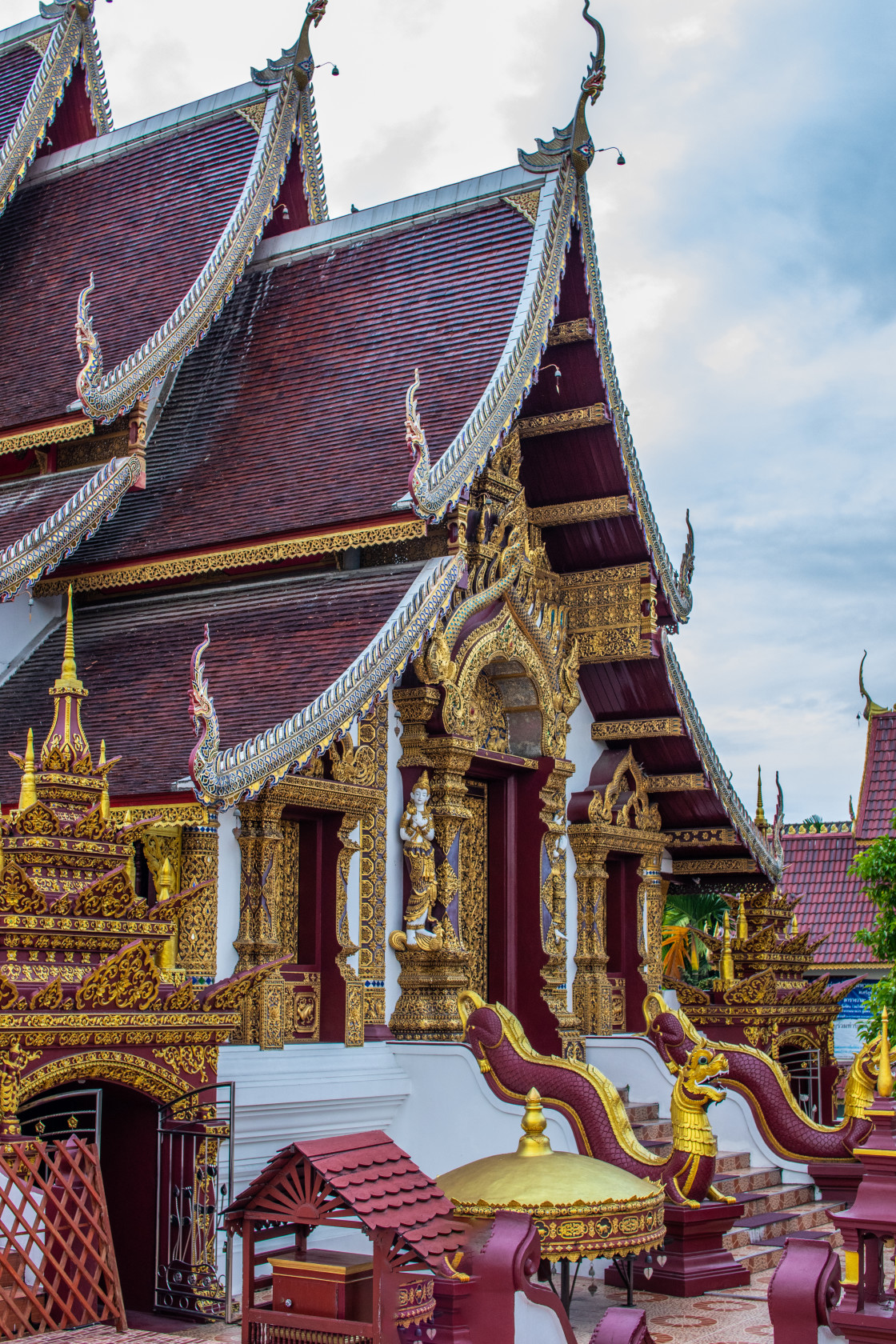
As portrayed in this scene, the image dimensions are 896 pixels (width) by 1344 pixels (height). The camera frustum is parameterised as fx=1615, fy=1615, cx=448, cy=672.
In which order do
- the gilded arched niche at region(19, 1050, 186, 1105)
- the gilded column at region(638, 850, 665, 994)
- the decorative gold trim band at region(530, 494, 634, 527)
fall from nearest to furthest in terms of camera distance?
the gilded arched niche at region(19, 1050, 186, 1105)
the decorative gold trim band at region(530, 494, 634, 527)
the gilded column at region(638, 850, 665, 994)

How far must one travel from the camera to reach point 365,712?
8430 mm

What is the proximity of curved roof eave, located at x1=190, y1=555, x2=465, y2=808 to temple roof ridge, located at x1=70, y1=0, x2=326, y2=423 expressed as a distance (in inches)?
98.8

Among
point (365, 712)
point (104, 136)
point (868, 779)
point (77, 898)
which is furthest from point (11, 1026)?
point (868, 779)

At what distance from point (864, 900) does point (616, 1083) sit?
10106 millimetres

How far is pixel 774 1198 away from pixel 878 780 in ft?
31.9

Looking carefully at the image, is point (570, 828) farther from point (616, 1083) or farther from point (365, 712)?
point (365, 712)

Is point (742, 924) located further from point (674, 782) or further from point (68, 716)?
point (68, 716)

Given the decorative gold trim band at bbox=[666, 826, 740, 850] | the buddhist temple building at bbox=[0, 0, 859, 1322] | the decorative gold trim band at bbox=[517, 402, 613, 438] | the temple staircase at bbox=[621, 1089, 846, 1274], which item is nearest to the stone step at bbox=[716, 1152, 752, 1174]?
the temple staircase at bbox=[621, 1089, 846, 1274]

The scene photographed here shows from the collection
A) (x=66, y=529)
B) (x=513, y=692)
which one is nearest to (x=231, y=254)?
(x=66, y=529)

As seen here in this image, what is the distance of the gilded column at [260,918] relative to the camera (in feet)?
27.5

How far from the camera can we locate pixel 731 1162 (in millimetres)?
10242

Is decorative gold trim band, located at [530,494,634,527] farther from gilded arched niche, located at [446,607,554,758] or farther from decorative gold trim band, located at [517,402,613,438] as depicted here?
gilded arched niche, located at [446,607,554,758]

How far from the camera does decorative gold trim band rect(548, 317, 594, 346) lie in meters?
10.4

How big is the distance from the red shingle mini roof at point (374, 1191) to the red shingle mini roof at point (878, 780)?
43.9 ft
